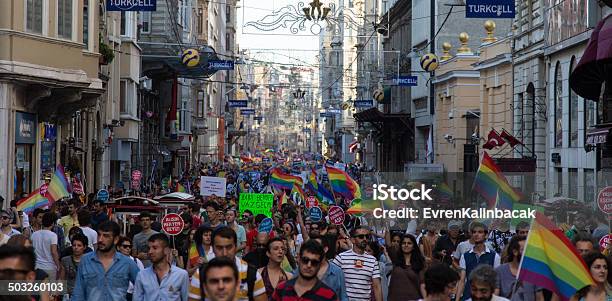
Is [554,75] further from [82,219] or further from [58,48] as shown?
[82,219]

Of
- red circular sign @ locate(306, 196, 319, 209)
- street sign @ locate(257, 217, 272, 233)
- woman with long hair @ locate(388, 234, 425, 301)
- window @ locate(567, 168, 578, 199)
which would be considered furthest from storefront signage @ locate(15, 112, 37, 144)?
woman with long hair @ locate(388, 234, 425, 301)

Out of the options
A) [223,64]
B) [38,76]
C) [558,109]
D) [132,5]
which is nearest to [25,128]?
[38,76]

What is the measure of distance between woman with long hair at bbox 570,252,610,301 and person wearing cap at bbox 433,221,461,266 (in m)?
4.16

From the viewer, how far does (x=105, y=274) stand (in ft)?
34.7

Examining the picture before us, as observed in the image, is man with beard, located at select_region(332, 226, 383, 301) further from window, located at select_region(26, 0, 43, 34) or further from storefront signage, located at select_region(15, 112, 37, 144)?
storefront signage, located at select_region(15, 112, 37, 144)

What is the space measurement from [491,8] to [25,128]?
10.2 m

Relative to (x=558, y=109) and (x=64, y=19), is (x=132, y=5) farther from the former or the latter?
(x=558, y=109)

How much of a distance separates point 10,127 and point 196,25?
5341 centimetres

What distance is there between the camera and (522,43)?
3791cm

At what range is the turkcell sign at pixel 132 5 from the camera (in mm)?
24344

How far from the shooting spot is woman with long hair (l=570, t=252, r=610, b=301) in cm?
949

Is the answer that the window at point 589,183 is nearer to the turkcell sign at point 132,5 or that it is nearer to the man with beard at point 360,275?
the turkcell sign at point 132,5

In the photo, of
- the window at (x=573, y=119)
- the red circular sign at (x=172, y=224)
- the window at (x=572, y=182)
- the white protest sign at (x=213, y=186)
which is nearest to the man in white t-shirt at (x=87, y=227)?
the red circular sign at (x=172, y=224)

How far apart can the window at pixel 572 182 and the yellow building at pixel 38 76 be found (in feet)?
36.7
